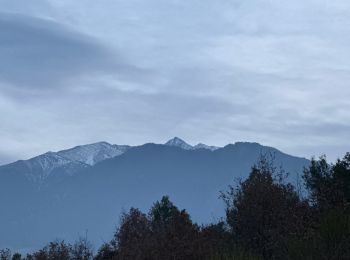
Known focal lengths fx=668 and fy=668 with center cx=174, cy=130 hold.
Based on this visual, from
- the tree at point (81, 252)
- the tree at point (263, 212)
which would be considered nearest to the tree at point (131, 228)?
the tree at point (81, 252)

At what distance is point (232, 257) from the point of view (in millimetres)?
18531

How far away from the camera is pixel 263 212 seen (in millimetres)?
34906

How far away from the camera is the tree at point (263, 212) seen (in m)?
32.6

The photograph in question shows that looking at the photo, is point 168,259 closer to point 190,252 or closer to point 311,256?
point 190,252

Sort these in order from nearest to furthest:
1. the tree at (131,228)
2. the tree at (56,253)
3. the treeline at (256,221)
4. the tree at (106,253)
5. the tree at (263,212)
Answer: the treeline at (256,221)
the tree at (263,212)
the tree at (131,228)
the tree at (106,253)
the tree at (56,253)

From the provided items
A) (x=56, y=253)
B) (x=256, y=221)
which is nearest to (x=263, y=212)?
(x=256, y=221)

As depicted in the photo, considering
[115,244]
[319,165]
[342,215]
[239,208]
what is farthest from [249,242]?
[115,244]

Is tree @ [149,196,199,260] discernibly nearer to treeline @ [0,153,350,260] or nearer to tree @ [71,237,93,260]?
treeline @ [0,153,350,260]

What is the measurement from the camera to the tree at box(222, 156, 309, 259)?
32594 mm

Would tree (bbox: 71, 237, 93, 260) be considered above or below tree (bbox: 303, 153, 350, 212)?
below

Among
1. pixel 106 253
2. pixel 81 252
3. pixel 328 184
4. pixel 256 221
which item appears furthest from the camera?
pixel 81 252

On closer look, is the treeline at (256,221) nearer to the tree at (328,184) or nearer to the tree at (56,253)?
the tree at (328,184)

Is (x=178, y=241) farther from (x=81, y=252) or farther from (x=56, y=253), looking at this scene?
(x=56, y=253)

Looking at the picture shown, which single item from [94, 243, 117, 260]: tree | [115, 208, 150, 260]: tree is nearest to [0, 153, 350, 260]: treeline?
[115, 208, 150, 260]: tree
